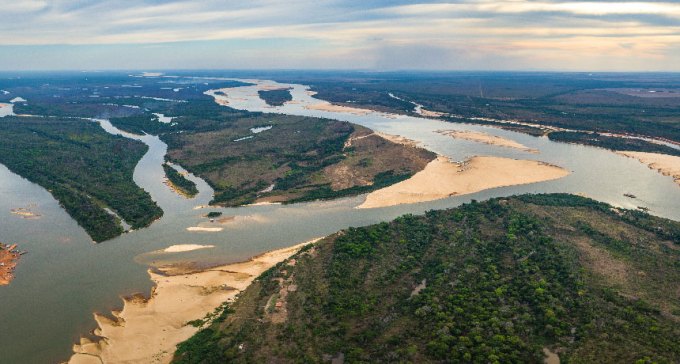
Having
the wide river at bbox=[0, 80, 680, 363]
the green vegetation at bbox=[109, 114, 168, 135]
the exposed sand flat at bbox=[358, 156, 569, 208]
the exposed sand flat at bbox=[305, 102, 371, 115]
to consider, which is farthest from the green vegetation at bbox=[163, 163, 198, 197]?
the exposed sand flat at bbox=[305, 102, 371, 115]

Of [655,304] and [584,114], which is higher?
[584,114]

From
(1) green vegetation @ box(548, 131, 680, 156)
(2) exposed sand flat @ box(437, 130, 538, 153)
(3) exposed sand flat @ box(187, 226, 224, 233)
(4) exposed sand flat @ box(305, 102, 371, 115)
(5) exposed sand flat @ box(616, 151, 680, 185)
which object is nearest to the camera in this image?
(3) exposed sand flat @ box(187, 226, 224, 233)

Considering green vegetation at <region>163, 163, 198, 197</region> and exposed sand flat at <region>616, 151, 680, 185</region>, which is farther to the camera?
exposed sand flat at <region>616, 151, 680, 185</region>

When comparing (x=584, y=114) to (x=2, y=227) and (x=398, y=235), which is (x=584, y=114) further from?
(x=2, y=227)

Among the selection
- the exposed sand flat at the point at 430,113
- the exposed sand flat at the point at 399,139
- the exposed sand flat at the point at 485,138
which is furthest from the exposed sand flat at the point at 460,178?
the exposed sand flat at the point at 430,113

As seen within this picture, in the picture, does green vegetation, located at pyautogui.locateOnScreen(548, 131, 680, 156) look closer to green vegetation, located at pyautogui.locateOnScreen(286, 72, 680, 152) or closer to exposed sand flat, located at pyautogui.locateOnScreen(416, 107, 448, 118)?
green vegetation, located at pyautogui.locateOnScreen(286, 72, 680, 152)

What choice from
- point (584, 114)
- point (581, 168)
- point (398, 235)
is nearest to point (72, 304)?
point (398, 235)

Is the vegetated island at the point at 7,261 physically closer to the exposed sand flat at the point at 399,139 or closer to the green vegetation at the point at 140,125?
the exposed sand flat at the point at 399,139
